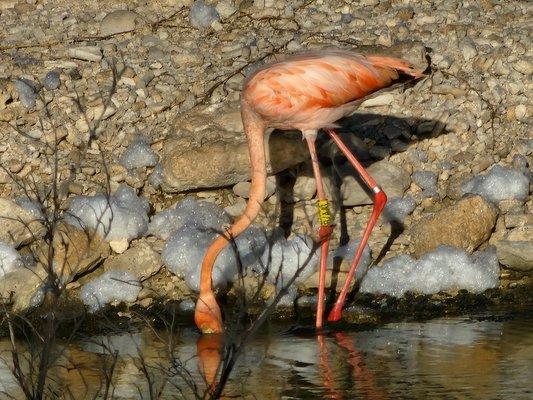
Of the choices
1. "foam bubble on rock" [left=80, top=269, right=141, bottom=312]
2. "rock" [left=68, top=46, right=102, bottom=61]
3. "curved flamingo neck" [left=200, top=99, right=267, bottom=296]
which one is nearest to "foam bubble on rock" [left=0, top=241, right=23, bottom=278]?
"foam bubble on rock" [left=80, top=269, right=141, bottom=312]

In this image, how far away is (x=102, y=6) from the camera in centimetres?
916

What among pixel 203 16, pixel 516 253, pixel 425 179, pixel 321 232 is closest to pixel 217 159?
pixel 321 232


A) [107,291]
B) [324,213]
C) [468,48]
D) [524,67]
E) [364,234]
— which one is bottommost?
[107,291]

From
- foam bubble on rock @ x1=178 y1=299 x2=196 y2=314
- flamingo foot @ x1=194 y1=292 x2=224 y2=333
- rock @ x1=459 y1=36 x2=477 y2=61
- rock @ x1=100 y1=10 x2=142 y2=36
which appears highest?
rock @ x1=100 y1=10 x2=142 y2=36

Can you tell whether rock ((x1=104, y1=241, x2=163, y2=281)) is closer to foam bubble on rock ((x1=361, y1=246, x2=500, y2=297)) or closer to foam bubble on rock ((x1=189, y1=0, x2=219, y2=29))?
foam bubble on rock ((x1=361, y1=246, x2=500, y2=297))

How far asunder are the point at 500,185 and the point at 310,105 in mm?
1443

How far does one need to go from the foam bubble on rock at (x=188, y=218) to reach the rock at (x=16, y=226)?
2.18 ft

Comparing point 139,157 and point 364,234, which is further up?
Result: point 139,157

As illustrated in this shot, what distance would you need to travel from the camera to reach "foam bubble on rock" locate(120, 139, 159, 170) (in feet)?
25.3

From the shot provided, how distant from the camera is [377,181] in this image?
293 inches

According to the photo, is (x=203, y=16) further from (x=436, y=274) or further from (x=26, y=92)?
(x=436, y=274)

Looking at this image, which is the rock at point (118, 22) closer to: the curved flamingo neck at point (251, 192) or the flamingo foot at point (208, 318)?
the curved flamingo neck at point (251, 192)

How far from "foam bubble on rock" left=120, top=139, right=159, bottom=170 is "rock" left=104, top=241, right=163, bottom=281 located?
0.82m

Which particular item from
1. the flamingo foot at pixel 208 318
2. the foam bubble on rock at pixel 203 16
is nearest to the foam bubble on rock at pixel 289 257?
the flamingo foot at pixel 208 318
